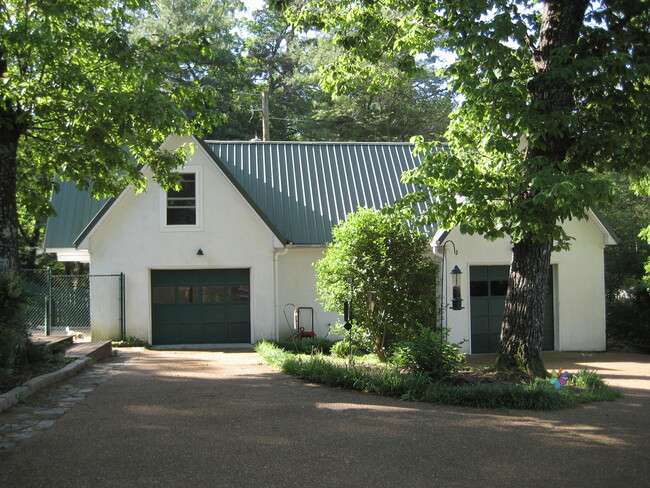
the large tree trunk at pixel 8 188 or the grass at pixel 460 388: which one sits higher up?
the large tree trunk at pixel 8 188

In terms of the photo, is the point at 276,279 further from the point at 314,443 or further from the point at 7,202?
the point at 314,443

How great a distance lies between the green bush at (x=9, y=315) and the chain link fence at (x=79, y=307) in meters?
A: 7.14

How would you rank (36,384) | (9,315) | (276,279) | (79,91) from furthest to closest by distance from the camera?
(276,279) → (79,91) → (36,384) → (9,315)

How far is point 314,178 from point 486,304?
6.61 metres

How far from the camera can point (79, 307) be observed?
19281mm

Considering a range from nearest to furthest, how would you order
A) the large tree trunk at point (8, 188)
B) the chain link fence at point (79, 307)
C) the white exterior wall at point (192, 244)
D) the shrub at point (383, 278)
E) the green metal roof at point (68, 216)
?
the large tree trunk at point (8, 188) → the shrub at point (383, 278) → the chain link fence at point (79, 307) → the white exterior wall at point (192, 244) → the green metal roof at point (68, 216)

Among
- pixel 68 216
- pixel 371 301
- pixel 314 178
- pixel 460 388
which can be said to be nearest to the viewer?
pixel 460 388

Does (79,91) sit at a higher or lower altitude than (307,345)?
higher

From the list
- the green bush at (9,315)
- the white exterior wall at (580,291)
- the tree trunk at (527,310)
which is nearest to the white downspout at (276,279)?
the white exterior wall at (580,291)

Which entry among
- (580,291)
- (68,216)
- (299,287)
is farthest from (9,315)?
(580,291)

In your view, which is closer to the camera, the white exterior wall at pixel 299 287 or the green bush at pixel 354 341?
the green bush at pixel 354 341

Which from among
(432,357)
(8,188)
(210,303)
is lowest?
(432,357)

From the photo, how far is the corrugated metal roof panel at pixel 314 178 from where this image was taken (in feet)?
61.7

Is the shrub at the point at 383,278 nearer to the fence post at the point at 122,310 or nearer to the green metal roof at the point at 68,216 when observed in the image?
the fence post at the point at 122,310
